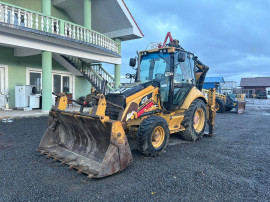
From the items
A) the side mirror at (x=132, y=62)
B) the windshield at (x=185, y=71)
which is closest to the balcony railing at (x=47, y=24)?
the side mirror at (x=132, y=62)

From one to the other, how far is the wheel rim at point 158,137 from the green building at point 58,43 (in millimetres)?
7657

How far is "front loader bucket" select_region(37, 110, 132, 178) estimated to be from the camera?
→ 3480 millimetres

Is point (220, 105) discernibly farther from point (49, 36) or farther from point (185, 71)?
point (49, 36)

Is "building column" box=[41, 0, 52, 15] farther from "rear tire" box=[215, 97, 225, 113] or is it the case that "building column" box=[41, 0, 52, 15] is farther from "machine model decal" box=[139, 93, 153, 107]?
"rear tire" box=[215, 97, 225, 113]

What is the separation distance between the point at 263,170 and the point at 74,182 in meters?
3.50

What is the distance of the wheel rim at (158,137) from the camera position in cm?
455

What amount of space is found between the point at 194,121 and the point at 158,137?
7.06 feet

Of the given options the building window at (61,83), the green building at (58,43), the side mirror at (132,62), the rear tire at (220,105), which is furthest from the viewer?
the rear tire at (220,105)

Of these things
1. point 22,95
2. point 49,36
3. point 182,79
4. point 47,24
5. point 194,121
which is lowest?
point 194,121

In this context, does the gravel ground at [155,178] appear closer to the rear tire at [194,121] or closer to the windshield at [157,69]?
the rear tire at [194,121]

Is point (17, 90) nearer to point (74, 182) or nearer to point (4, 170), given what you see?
point (4, 170)

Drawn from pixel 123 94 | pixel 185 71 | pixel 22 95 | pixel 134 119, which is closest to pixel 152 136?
pixel 134 119

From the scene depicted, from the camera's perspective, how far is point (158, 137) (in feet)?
15.3

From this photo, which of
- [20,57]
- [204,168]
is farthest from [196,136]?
[20,57]
